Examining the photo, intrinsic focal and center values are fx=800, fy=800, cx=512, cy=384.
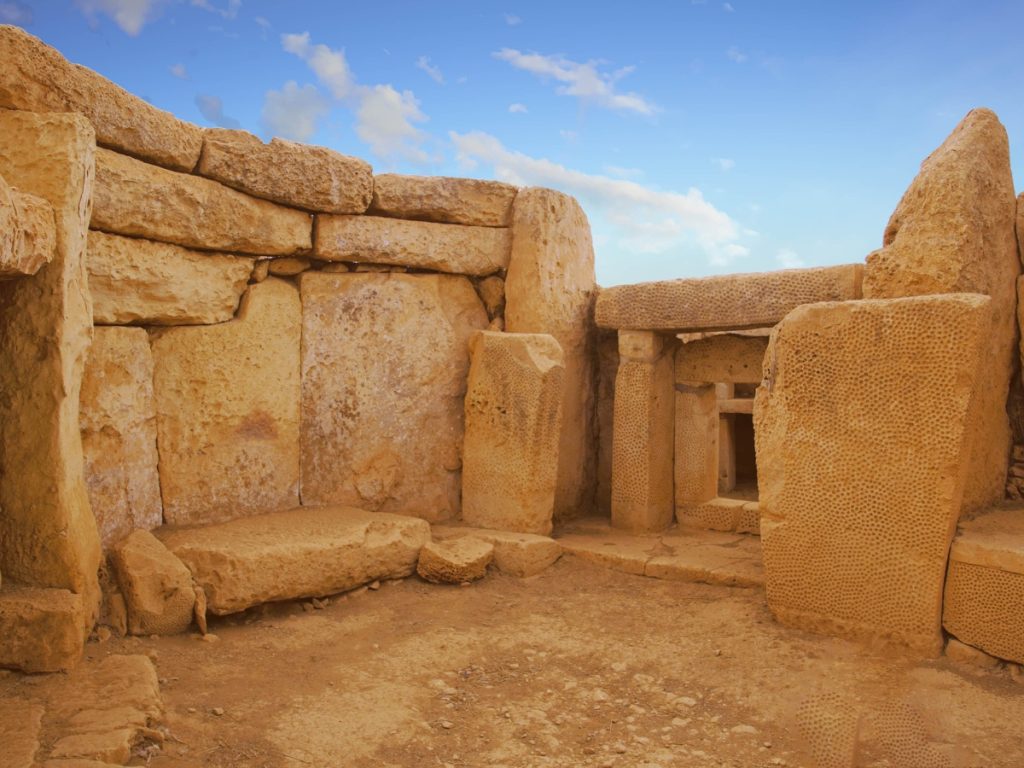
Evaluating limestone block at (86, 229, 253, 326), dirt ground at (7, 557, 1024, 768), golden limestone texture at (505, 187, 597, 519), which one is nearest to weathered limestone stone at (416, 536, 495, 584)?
dirt ground at (7, 557, 1024, 768)

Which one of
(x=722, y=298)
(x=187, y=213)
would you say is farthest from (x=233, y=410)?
(x=722, y=298)

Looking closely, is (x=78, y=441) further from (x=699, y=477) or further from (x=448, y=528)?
(x=699, y=477)

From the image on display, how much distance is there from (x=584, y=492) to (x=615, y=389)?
0.83 m

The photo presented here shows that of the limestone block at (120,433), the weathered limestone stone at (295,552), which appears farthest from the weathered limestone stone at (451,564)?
the limestone block at (120,433)

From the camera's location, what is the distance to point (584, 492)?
571 cm

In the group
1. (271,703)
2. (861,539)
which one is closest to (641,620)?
(861,539)

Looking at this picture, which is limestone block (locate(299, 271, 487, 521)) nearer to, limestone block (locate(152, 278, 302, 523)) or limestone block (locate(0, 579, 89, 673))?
limestone block (locate(152, 278, 302, 523))

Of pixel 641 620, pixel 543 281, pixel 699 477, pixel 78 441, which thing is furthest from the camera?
pixel 699 477

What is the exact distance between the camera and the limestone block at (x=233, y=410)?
406cm

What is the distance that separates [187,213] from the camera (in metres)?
3.96

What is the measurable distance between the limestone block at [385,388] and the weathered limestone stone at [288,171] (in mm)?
456

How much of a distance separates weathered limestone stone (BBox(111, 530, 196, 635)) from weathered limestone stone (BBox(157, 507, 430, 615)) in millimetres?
105

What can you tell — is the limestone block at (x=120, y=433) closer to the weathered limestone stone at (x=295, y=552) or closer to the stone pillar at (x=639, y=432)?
the weathered limestone stone at (x=295, y=552)

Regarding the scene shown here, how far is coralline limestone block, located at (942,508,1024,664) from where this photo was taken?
3.08 meters
